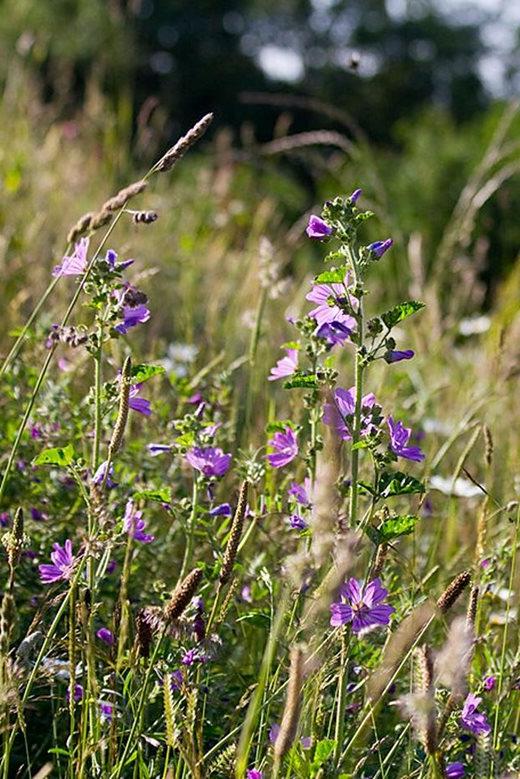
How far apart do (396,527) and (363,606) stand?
0.10 meters

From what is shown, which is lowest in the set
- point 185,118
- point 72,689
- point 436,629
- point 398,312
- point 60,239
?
point 72,689

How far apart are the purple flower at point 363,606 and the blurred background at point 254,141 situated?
108 centimetres

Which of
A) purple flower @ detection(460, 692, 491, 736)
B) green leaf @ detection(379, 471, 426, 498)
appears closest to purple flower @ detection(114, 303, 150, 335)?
green leaf @ detection(379, 471, 426, 498)

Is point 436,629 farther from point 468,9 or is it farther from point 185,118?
point 468,9

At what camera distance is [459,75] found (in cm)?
2770

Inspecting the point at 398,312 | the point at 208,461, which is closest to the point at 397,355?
the point at 398,312

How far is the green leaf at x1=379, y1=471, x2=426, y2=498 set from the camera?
122 centimetres

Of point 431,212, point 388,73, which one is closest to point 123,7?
point 388,73

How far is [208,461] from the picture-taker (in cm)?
140

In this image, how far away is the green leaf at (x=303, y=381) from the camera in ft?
4.26

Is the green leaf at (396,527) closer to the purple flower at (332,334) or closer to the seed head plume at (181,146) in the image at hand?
the purple flower at (332,334)

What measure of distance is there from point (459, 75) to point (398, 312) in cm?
2802

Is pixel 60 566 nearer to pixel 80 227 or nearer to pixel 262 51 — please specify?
pixel 80 227

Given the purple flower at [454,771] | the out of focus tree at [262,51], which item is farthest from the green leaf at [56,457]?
the out of focus tree at [262,51]
